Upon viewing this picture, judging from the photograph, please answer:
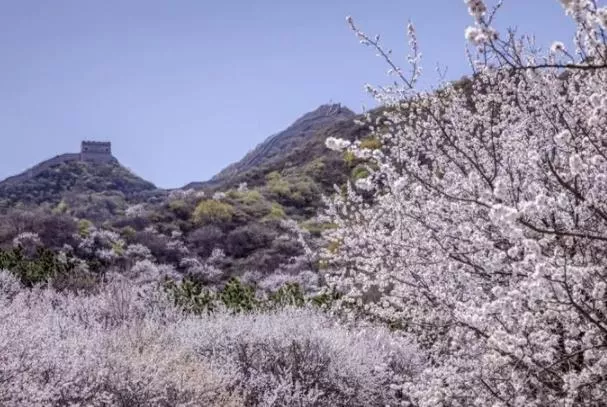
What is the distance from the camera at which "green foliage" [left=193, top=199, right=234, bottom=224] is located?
31906 millimetres

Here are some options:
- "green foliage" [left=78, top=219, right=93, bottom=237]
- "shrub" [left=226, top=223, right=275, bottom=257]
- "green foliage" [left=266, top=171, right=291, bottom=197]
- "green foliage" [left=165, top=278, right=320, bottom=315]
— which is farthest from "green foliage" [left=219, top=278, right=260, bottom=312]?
"green foliage" [left=266, top=171, right=291, bottom=197]

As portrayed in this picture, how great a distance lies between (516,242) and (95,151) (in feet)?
206

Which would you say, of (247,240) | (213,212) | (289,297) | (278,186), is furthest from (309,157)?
(289,297)

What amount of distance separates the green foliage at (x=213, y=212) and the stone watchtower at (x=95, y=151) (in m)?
31.9

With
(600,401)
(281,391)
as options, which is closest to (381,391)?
(281,391)

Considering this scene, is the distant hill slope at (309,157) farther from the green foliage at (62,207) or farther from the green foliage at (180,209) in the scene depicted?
the green foliage at (62,207)

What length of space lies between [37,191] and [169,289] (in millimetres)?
38221

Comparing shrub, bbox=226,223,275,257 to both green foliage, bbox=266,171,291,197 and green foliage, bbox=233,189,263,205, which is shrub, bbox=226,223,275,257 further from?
green foliage, bbox=266,171,291,197

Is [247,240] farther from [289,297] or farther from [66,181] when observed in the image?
[66,181]

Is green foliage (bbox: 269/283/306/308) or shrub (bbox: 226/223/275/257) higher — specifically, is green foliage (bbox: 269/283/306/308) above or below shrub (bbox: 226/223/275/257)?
below

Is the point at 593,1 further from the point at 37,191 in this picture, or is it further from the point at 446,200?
the point at 37,191

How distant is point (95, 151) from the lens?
206ft

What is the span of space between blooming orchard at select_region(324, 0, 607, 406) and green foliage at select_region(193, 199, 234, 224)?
24760mm

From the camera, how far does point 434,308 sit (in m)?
5.45
